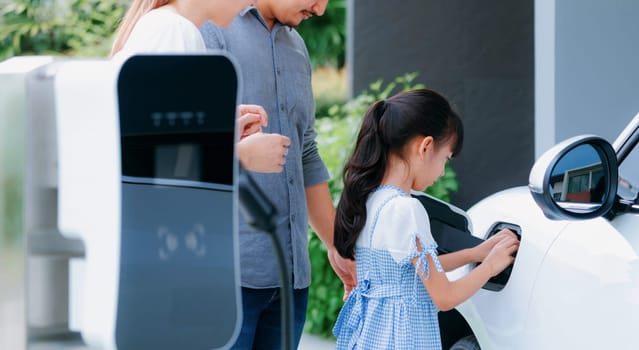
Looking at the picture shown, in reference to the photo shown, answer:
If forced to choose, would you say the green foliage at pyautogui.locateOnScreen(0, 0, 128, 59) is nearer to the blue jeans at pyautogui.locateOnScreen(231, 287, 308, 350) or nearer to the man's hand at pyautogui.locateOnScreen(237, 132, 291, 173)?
the blue jeans at pyautogui.locateOnScreen(231, 287, 308, 350)

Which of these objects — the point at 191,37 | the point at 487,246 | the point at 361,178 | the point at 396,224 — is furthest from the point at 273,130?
the point at 191,37

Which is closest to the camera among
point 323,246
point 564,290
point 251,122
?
point 251,122

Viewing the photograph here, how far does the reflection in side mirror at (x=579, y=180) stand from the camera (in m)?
2.10

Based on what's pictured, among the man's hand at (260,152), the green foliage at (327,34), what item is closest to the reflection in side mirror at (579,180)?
the man's hand at (260,152)

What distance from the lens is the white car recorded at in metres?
1.98

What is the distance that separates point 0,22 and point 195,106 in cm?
1347

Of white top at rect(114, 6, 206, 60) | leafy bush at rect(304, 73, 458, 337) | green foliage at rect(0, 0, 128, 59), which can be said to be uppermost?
green foliage at rect(0, 0, 128, 59)

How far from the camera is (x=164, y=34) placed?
1.54 m

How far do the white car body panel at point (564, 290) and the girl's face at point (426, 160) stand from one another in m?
0.25

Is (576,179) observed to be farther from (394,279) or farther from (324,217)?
(324,217)

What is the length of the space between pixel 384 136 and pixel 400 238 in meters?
0.29

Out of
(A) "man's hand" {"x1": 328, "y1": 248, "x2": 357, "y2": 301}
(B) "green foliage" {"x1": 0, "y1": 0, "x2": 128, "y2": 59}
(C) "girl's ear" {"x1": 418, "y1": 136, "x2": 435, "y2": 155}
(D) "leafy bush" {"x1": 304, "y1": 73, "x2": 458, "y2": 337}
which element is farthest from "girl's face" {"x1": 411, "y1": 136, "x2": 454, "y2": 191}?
(B) "green foliage" {"x1": 0, "y1": 0, "x2": 128, "y2": 59}

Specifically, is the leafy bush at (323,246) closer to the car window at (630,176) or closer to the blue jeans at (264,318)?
the blue jeans at (264,318)

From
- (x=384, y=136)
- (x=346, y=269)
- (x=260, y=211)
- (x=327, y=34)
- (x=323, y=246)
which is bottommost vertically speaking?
(x=323, y=246)
